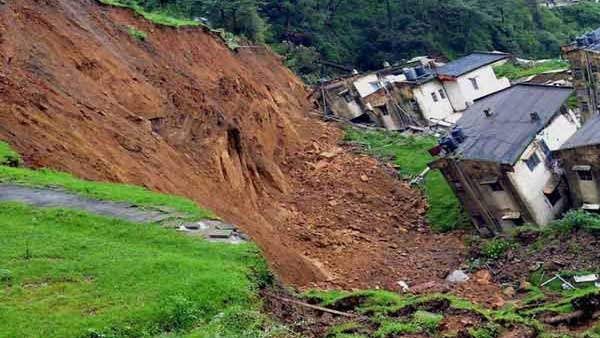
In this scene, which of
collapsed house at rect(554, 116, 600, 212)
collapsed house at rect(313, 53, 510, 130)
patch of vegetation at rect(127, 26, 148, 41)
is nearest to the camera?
collapsed house at rect(554, 116, 600, 212)

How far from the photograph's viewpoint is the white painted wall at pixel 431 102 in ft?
149

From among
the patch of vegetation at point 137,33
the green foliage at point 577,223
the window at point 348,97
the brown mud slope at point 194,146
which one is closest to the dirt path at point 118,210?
the brown mud slope at point 194,146

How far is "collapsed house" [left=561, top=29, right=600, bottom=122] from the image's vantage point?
3447 cm

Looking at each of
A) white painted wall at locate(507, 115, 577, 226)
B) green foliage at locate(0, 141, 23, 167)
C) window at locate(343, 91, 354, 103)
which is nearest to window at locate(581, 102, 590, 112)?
white painted wall at locate(507, 115, 577, 226)

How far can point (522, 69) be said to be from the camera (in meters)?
55.4

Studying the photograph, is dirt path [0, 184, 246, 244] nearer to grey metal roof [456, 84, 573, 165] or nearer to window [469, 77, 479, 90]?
grey metal roof [456, 84, 573, 165]

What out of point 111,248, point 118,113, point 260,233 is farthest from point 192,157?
point 111,248

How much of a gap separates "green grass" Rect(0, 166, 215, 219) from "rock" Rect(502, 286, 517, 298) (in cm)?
840

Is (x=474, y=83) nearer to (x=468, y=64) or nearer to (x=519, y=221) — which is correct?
(x=468, y=64)

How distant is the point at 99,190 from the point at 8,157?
2691mm

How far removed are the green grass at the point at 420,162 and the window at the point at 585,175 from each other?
15.0 ft

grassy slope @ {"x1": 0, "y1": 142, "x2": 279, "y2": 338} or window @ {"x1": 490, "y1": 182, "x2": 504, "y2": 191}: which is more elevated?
grassy slope @ {"x1": 0, "y1": 142, "x2": 279, "y2": 338}

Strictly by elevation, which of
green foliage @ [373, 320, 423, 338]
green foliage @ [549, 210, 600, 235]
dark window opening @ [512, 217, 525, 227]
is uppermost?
green foliage @ [373, 320, 423, 338]

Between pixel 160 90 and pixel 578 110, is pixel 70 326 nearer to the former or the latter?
pixel 160 90
